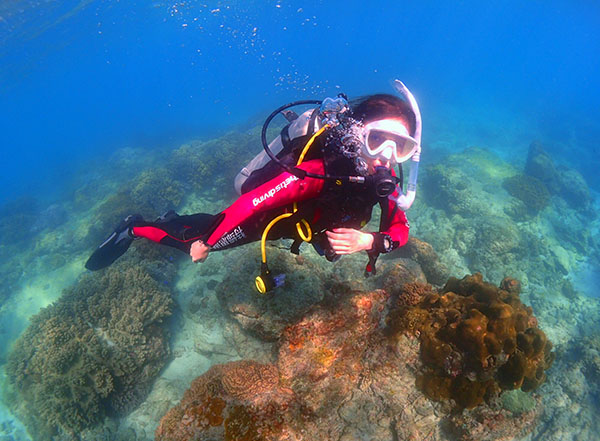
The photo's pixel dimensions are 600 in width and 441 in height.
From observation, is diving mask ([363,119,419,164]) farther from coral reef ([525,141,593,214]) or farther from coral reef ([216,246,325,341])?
coral reef ([525,141,593,214])

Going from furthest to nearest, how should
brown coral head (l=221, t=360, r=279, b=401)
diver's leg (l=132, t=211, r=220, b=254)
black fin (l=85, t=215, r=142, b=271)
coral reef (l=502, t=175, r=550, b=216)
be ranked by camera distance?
coral reef (l=502, t=175, r=550, b=216)
black fin (l=85, t=215, r=142, b=271)
diver's leg (l=132, t=211, r=220, b=254)
brown coral head (l=221, t=360, r=279, b=401)

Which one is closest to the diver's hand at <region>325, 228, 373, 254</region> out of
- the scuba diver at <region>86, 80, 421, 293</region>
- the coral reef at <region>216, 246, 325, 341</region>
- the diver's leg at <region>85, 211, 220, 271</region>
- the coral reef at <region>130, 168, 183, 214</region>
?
the scuba diver at <region>86, 80, 421, 293</region>

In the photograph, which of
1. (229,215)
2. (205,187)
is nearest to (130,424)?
(229,215)

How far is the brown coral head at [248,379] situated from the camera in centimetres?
320

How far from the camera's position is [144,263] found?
7.42 metres

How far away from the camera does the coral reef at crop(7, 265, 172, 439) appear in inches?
199

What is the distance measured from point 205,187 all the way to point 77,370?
9252mm

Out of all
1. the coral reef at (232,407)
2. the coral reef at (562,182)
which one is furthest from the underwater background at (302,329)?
the coral reef at (562,182)

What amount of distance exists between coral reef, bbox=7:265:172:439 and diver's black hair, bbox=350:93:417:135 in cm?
576

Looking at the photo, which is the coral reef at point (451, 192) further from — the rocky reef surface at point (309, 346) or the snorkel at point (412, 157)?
the snorkel at point (412, 157)

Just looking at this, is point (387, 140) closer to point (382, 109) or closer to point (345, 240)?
point (382, 109)

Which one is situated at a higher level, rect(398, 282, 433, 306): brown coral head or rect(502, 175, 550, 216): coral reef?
rect(398, 282, 433, 306): brown coral head

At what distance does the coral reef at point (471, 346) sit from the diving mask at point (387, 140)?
83.8 inches

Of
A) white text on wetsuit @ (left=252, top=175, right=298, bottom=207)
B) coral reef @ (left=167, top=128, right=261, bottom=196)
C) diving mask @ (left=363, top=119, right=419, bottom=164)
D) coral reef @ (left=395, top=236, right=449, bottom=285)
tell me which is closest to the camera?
white text on wetsuit @ (left=252, top=175, right=298, bottom=207)
